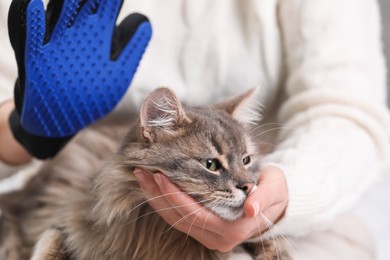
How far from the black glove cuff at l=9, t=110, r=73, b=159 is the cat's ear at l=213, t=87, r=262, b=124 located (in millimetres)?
339

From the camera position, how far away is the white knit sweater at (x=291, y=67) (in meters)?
1.15

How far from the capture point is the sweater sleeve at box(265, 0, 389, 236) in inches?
39.4

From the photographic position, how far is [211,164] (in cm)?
79

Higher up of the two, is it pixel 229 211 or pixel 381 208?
pixel 229 211

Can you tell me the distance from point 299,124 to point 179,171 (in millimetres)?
522

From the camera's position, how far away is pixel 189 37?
131 centimetres

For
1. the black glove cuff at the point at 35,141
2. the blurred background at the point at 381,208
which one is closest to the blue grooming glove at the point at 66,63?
the black glove cuff at the point at 35,141

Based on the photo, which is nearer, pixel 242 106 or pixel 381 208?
pixel 242 106

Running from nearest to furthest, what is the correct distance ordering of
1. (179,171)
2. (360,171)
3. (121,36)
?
1. (179,171)
2. (121,36)
3. (360,171)

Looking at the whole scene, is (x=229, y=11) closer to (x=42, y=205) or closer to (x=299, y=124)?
(x=299, y=124)

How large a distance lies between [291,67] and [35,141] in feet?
2.27

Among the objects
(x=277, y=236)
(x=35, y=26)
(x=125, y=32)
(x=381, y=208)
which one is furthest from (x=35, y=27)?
(x=381, y=208)

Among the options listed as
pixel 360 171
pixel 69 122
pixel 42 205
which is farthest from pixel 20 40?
pixel 360 171

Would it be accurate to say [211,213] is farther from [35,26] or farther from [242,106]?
[35,26]
